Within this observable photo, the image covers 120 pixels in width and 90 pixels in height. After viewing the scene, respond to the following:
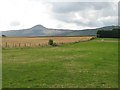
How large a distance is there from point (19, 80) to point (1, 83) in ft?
4.93

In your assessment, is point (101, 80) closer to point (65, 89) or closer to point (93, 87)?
point (93, 87)

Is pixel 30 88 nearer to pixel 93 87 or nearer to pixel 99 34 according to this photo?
pixel 93 87

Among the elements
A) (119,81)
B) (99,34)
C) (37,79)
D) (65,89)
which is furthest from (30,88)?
(99,34)

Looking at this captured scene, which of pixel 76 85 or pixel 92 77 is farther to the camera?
pixel 92 77

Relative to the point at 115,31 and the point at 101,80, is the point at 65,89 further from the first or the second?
the point at 115,31

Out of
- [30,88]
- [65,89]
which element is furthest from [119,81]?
[30,88]

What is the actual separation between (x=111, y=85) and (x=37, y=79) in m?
4.97

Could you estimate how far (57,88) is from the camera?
16016mm

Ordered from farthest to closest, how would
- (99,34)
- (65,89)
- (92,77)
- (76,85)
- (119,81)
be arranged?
(99,34)
(92,77)
(119,81)
(76,85)
(65,89)

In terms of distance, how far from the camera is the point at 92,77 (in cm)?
2030

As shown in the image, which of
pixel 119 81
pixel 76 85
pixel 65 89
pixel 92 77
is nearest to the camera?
pixel 65 89

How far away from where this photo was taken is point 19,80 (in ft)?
62.0

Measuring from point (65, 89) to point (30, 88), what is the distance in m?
1.93

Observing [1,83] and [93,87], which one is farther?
[1,83]
